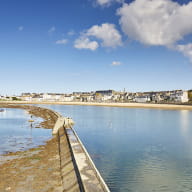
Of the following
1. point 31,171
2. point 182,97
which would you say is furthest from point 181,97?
point 31,171

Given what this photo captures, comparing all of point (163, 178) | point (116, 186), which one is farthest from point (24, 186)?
point (163, 178)

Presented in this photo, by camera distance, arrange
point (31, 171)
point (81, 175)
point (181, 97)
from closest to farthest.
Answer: point (81, 175) → point (31, 171) → point (181, 97)

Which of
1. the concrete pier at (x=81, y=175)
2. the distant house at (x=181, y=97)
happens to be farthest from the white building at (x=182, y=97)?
the concrete pier at (x=81, y=175)

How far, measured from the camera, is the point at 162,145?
2064 centimetres

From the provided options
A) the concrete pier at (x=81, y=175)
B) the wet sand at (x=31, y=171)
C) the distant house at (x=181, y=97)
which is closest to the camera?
the concrete pier at (x=81, y=175)

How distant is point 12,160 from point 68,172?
17.1 ft

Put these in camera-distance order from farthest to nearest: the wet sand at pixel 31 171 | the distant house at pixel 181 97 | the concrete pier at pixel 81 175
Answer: the distant house at pixel 181 97
the wet sand at pixel 31 171
the concrete pier at pixel 81 175

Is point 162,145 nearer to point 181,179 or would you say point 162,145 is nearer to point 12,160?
point 181,179

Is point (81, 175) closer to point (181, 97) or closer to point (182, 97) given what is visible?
point (181, 97)

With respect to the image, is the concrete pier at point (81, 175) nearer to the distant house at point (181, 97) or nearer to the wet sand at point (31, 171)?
the wet sand at point (31, 171)

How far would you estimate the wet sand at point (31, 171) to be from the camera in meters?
9.73

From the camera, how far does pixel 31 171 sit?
38.8ft

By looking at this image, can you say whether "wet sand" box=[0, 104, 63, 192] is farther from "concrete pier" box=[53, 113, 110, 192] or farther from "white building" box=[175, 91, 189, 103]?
"white building" box=[175, 91, 189, 103]

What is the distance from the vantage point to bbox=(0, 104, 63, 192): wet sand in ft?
31.9
